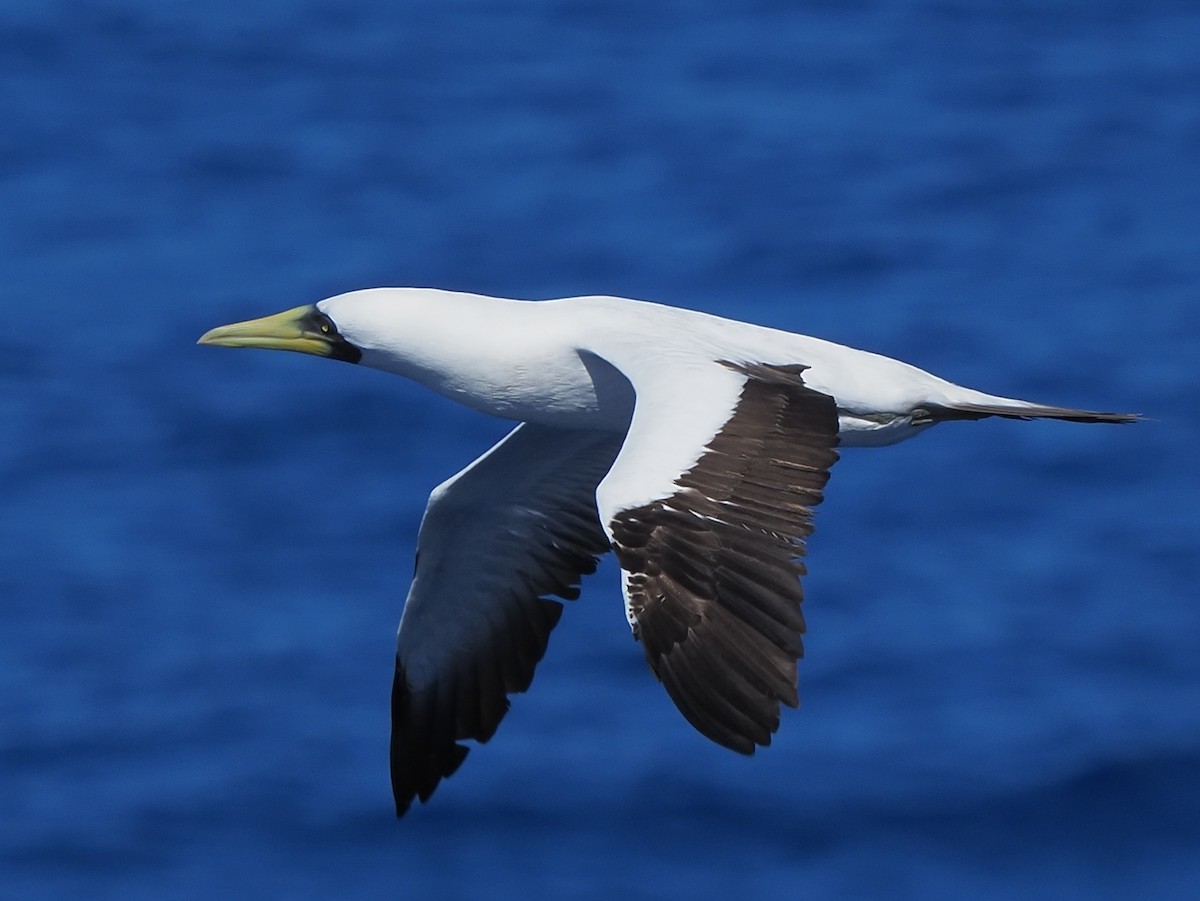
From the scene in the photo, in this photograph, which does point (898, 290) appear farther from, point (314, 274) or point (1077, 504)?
point (314, 274)

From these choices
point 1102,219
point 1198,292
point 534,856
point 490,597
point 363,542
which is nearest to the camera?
point 490,597

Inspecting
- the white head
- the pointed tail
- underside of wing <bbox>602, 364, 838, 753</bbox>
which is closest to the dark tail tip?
the pointed tail

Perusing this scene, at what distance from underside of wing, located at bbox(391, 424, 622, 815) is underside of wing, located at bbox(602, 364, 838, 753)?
212 cm

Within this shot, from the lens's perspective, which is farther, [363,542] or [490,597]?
[363,542]

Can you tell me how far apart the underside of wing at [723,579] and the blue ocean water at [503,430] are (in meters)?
6.35

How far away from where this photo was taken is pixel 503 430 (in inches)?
667

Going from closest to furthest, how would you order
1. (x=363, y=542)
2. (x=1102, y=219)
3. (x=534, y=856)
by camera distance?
(x=534, y=856), (x=363, y=542), (x=1102, y=219)

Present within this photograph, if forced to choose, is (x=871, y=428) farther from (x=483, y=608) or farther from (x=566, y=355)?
(x=483, y=608)

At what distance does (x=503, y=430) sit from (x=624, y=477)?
30.6 feet

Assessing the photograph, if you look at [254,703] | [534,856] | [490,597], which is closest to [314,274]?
[254,703]

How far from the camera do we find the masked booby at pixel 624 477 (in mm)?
7500

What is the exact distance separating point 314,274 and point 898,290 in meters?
3.96

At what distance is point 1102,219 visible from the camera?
1898cm

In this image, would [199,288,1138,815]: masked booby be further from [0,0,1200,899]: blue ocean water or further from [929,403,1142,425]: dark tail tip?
[0,0,1200,899]: blue ocean water
